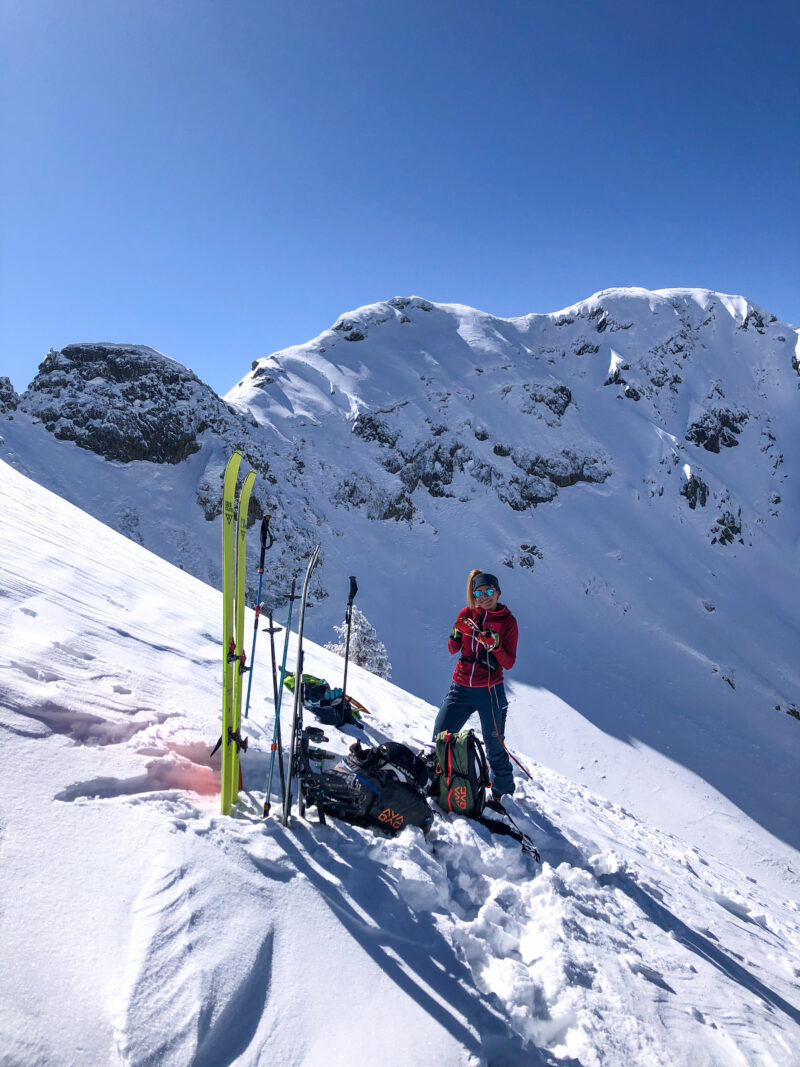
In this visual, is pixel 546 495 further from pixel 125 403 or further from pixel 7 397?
pixel 7 397

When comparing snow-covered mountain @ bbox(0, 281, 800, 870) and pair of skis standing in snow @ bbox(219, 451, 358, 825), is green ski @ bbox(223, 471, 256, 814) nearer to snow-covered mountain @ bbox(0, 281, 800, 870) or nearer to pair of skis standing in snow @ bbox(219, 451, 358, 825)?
pair of skis standing in snow @ bbox(219, 451, 358, 825)

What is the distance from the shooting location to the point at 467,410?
177 feet

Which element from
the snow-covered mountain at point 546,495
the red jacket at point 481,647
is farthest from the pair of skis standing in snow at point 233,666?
the snow-covered mountain at point 546,495

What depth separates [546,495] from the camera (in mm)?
48469

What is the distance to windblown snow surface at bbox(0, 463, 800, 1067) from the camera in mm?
2084

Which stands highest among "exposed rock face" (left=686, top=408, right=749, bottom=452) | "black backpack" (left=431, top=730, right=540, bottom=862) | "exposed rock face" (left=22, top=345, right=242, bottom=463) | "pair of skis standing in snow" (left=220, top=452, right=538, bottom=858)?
"exposed rock face" (left=686, top=408, right=749, bottom=452)

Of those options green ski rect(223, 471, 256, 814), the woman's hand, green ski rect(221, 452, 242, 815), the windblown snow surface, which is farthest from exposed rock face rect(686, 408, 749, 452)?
green ski rect(221, 452, 242, 815)

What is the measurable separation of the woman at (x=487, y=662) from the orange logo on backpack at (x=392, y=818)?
130cm

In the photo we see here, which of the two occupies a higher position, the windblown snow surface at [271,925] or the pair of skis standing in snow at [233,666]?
the pair of skis standing in snow at [233,666]

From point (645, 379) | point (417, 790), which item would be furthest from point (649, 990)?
point (645, 379)

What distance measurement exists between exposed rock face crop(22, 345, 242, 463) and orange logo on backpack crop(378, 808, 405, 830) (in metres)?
36.5

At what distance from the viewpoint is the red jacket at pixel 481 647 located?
5.08 metres

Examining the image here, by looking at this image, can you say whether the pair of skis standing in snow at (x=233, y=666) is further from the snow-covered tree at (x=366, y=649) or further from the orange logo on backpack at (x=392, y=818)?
the snow-covered tree at (x=366, y=649)

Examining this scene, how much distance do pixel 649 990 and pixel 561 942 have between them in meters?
0.61
